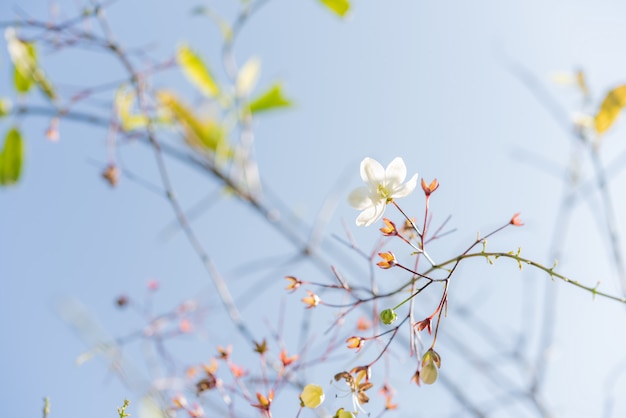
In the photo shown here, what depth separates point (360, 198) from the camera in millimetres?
637

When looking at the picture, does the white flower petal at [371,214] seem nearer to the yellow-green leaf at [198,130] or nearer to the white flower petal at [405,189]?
the white flower petal at [405,189]

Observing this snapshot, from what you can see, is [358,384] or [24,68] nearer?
[358,384]

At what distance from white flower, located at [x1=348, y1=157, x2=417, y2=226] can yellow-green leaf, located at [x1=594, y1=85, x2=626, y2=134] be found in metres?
0.59

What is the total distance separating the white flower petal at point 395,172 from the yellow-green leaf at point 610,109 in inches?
23.2

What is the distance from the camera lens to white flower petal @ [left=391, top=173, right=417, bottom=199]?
2.06 feet

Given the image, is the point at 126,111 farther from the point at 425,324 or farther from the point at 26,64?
the point at 425,324

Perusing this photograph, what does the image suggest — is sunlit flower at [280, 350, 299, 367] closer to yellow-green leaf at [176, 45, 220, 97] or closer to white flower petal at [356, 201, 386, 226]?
white flower petal at [356, 201, 386, 226]

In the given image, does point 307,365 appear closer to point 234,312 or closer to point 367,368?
point 234,312

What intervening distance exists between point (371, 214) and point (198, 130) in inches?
28.0

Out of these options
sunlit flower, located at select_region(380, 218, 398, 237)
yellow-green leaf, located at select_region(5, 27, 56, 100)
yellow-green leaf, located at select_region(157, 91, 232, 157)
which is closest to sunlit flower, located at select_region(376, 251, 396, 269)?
sunlit flower, located at select_region(380, 218, 398, 237)

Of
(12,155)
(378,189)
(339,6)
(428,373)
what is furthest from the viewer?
(12,155)

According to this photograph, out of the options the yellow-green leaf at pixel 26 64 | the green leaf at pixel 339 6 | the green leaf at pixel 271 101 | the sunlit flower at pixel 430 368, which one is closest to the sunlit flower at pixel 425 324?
the sunlit flower at pixel 430 368

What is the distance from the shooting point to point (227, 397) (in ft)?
2.59

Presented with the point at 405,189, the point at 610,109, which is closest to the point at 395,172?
the point at 405,189
